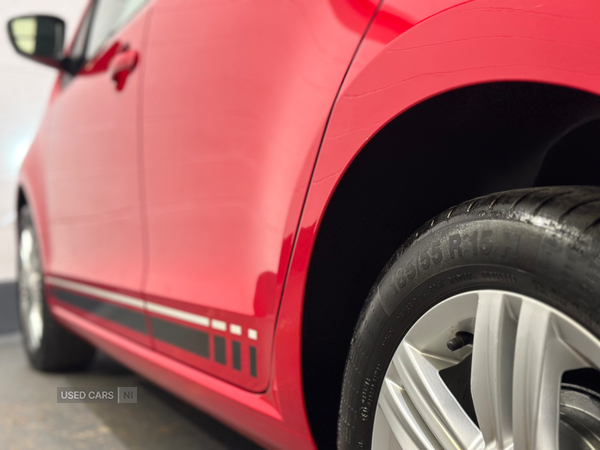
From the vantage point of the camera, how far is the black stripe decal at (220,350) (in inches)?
38.1

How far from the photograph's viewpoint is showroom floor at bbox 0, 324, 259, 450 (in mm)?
1469

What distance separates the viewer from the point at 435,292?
0.62 metres

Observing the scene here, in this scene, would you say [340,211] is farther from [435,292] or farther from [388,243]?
[435,292]

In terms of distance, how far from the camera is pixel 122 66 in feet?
4.32

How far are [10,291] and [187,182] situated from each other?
8.96 feet

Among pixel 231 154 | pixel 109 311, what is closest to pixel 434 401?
pixel 231 154

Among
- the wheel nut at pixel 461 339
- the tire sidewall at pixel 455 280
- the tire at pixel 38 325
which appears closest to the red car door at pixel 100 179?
the tire at pixel 38 325

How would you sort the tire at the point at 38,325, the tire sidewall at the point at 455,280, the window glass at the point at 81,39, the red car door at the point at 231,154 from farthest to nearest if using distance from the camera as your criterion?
the tire at the point at 38,325 < the window glass at the point at 81,39 < the red car door at the point at 231,154 < the tire sidewall at the point at 455,280

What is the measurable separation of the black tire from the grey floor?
86 cm

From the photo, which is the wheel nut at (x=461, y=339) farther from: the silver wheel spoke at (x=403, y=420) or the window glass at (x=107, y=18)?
the window glass at (x=107, y=18)

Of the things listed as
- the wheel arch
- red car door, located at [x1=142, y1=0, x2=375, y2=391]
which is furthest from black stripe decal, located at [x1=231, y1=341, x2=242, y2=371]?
the wheel arch

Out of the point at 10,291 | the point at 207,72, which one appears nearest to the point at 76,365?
the point at 10,291

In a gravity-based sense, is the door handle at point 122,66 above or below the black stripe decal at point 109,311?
above

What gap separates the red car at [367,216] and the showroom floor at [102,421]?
0.29 m
